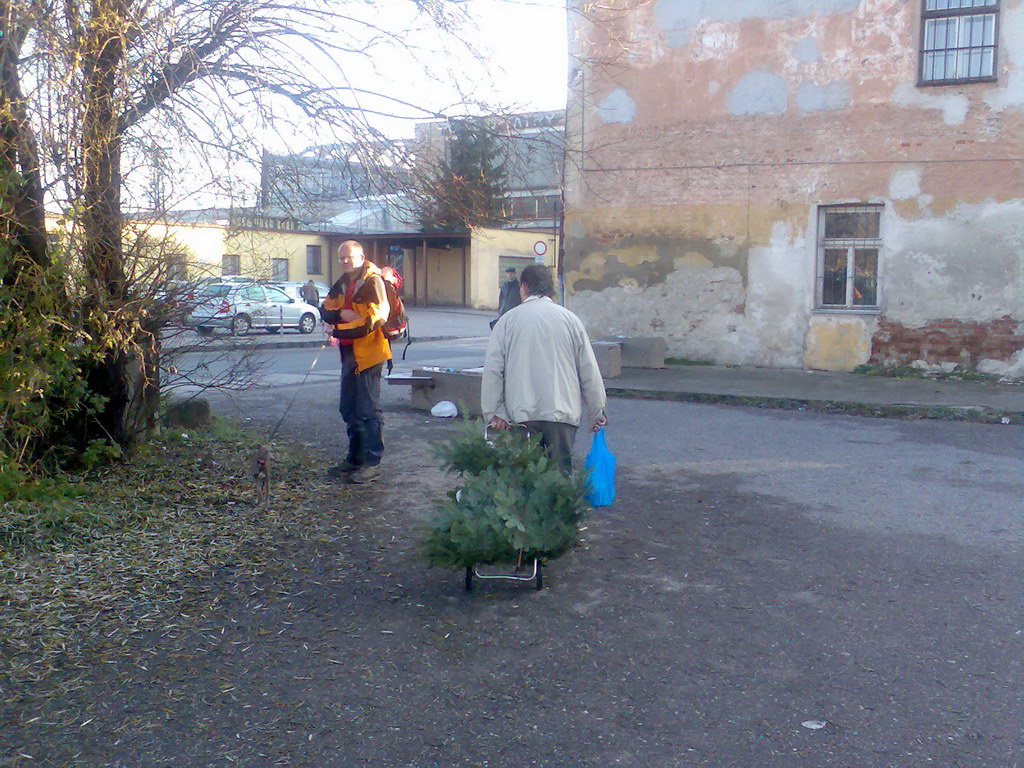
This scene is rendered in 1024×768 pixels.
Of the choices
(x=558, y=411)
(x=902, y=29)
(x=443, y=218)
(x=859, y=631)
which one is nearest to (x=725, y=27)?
(x=902, y=29)

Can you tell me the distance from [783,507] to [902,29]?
33.6 ft

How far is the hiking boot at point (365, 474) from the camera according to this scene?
7672 millimetres

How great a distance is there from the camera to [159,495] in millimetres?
6980

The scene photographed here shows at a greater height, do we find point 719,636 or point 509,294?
point 509,294

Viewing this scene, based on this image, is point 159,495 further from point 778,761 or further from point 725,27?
point 725,27

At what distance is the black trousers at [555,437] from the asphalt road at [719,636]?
0.59 meters

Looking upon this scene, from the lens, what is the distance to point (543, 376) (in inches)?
221

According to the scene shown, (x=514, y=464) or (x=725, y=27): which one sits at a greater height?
(x=725, y=27)

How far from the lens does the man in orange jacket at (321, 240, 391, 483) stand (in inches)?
293

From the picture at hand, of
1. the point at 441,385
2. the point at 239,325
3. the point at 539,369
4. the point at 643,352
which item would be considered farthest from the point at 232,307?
the point at 643,352

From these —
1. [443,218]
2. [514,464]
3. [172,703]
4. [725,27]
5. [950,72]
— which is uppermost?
[725,27]

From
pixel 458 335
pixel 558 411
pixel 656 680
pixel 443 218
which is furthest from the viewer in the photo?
pixel 458 335

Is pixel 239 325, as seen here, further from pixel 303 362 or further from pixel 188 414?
pixel 303 362

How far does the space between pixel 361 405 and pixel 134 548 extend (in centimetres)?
213
